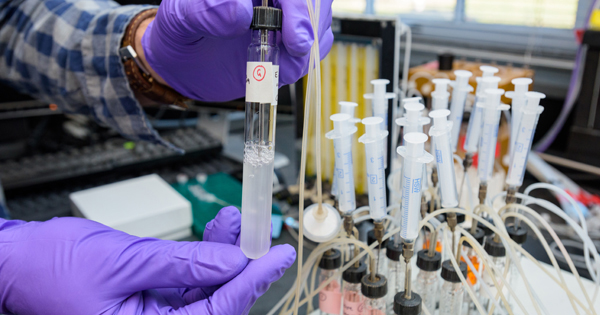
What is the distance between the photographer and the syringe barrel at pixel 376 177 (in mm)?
767

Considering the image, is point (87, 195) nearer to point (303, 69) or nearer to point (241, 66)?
point (241, 66)

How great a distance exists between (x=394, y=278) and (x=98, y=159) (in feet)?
4.85

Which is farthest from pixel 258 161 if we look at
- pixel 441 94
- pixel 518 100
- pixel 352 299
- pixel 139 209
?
pixel 139 209

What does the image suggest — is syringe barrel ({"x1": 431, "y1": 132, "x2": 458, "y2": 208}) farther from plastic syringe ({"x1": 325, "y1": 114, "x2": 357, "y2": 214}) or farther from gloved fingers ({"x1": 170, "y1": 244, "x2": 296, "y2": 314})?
gloved fingers ({"x1": 170, "y1": 244, "x2": 296, "y2": 314})

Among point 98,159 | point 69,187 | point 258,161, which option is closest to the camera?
point 258,161

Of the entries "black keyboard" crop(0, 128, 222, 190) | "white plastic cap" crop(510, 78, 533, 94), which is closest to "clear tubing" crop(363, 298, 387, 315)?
"white plastic cap" crop(510, 78, 533, 94)

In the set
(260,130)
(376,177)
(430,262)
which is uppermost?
(260,130)

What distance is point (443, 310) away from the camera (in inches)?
33.8

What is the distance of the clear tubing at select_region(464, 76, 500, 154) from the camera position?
890 mm

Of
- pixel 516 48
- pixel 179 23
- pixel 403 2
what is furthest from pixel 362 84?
pixel 403 2

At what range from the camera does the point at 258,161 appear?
0.67m

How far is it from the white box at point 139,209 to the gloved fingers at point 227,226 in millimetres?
583

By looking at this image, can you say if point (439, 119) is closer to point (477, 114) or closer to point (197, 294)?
point (477, 114)

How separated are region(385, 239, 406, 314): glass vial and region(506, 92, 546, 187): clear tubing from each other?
11.2 inches
